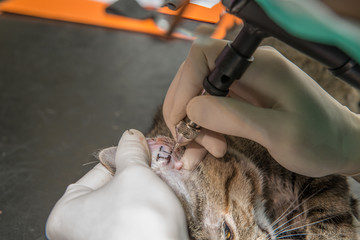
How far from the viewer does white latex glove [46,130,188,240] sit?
0.44m

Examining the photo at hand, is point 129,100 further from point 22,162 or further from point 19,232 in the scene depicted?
point 19,232

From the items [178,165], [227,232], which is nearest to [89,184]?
[178,165]

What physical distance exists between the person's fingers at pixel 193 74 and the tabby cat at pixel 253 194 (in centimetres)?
10

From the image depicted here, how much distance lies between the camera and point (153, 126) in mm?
779

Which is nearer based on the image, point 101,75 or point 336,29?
point 336,29

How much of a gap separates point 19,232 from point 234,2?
23.3 inches

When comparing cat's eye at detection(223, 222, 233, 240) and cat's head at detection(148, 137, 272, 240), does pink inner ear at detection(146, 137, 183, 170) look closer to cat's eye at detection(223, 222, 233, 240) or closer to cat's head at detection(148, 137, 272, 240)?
cat's head at detection(148, 137, 272, 240)

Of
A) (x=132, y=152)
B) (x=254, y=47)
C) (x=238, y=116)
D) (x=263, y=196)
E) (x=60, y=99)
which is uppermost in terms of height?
(x=254, y=47)

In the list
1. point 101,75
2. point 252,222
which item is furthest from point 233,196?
point 101,75

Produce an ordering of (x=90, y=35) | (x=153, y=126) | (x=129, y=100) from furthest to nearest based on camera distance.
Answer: (x=90, y=35)
(x=129, y=100)
(x=153, y=126)

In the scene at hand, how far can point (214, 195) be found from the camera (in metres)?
0.61

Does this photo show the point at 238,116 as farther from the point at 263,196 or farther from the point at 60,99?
the point at 60,99

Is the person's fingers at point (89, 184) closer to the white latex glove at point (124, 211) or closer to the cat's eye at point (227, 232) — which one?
the white latex glove at point (124, 211)

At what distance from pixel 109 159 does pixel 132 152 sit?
66mm
